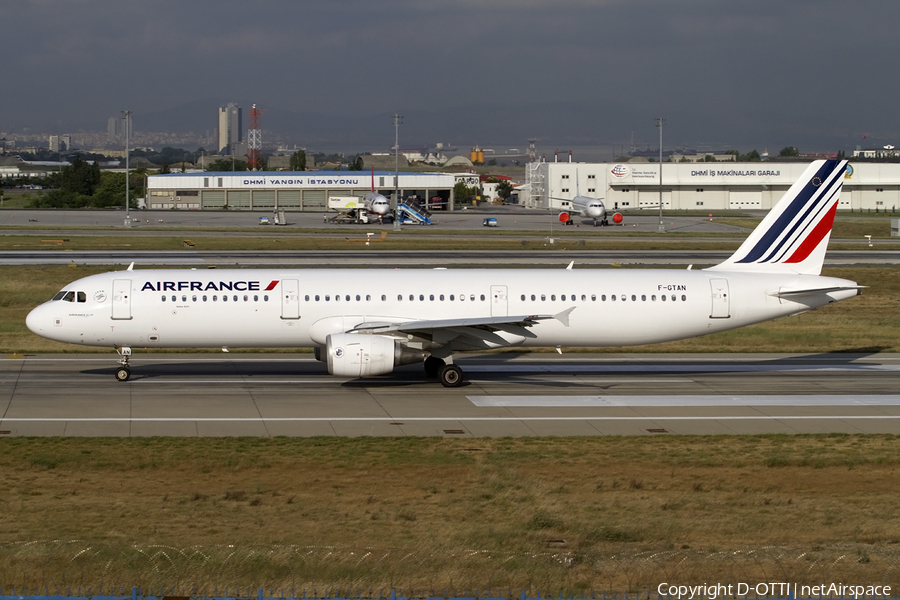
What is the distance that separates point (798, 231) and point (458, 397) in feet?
47.7

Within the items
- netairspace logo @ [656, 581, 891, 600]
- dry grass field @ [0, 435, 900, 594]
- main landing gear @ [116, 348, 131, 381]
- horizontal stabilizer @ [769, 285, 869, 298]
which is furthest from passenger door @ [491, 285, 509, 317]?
netairspace logo @ [656, 581, 891, 600]

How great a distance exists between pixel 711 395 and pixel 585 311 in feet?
16.8

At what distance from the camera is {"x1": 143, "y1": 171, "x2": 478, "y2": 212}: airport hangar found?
160 meters

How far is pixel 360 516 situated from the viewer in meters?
19.1

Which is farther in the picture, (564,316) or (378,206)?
(378,206)

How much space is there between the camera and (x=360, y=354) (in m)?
31.0

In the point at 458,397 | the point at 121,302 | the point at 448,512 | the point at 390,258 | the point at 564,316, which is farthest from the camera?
the point at 390,258

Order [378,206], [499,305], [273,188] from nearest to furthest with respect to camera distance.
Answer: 1. [499,305]
2. [378,206]
3. [273,188]

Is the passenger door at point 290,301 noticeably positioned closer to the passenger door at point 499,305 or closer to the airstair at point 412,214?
the passenger door at point 499,305

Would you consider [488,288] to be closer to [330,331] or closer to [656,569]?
[330,331]

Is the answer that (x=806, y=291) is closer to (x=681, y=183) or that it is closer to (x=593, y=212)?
(x=593, y=212)

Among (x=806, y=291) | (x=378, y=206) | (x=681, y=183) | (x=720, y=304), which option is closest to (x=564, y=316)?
(x=720, y=304)

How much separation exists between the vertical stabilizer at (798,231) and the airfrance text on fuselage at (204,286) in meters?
17.4

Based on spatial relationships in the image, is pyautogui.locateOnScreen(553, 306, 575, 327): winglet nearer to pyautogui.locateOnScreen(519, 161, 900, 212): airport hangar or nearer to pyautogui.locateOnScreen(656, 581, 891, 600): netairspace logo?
pyautogui.locateOnScreen(656, 581, 891, 600): netairspace logo
